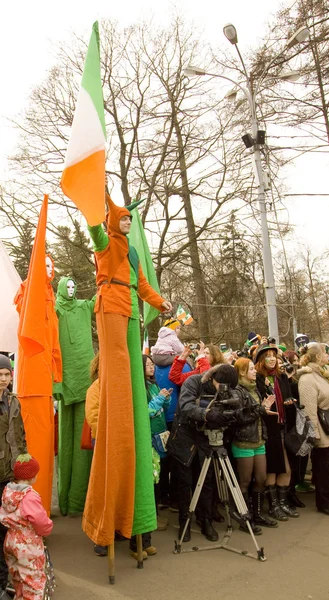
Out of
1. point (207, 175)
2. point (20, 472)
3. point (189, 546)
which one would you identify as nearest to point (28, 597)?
point (20, 472)

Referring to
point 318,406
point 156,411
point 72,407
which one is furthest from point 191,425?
point 318,406

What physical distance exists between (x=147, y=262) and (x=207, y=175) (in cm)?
1035

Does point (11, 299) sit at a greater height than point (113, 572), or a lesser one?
greater

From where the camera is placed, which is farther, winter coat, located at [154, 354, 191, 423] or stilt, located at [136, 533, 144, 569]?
winter coat, located at [154, 354, 191, 423]

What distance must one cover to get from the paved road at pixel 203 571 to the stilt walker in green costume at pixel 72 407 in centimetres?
57

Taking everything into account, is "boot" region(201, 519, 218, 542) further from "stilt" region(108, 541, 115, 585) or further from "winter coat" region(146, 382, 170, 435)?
"stilt" region(108, 541, 115, 585)

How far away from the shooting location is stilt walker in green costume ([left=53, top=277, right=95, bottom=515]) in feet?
17.0

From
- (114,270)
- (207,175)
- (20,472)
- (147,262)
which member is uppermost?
(207,175)

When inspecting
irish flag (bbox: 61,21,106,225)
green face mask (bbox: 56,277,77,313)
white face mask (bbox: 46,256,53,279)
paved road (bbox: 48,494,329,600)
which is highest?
irish flag (bbox: 61,21,106,225)

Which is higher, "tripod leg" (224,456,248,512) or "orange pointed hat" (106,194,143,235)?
"orange pointed hat" (106,194,143,235)

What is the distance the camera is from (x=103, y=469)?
387cm

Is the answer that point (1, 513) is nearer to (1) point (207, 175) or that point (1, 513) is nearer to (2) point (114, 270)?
(2) point (114, 270)

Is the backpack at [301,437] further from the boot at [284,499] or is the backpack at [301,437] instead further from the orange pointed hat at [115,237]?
the orange pointed hat at [115,237]

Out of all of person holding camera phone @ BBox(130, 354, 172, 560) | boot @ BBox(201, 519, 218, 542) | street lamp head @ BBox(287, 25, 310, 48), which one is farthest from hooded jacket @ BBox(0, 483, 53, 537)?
street lamp head @ BBox(287, 25, 310, 48)
